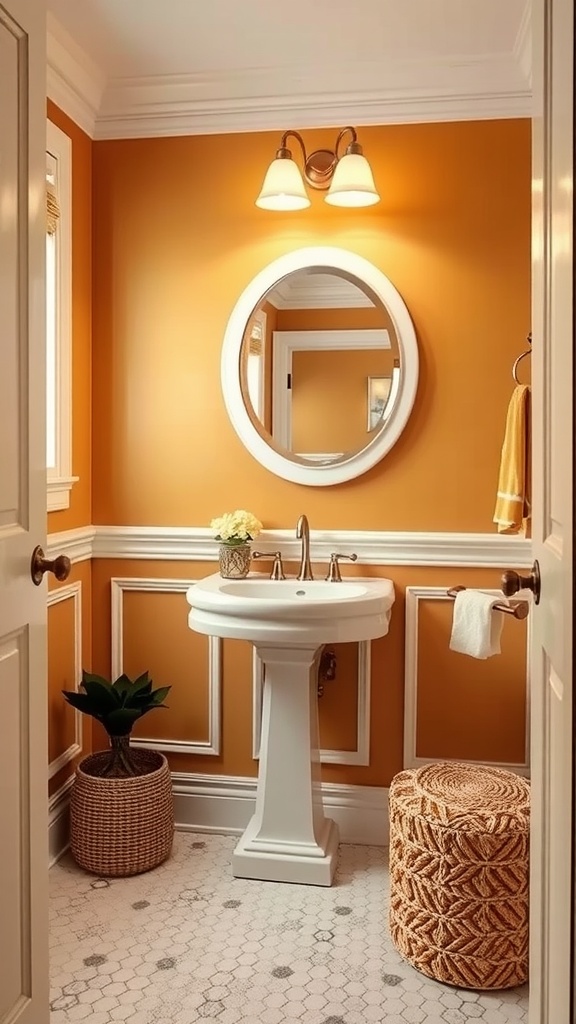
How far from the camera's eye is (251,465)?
3096mm

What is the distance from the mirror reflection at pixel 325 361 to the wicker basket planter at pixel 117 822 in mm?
1147

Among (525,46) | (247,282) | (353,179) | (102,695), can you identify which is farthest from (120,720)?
(525,46)

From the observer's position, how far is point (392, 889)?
237 cm

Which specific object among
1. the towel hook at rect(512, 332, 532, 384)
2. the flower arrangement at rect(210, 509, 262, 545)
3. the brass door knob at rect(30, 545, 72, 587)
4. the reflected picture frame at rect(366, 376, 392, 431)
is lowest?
the brass door knob at rect(30, 545, 72, 587)

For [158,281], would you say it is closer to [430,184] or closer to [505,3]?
[430,184]

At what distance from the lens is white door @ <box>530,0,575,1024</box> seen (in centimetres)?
125

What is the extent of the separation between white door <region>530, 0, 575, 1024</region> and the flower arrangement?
1463 millimetres

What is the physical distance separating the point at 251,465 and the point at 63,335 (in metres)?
0.73

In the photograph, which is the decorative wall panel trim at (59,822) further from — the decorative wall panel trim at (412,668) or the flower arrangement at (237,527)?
the decorative wall panel trim at (412,668)

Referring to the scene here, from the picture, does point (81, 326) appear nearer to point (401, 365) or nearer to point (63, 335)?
point (63, 335)

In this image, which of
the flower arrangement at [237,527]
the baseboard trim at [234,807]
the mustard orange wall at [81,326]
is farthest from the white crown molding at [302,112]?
the baseboard trim at [234,807]

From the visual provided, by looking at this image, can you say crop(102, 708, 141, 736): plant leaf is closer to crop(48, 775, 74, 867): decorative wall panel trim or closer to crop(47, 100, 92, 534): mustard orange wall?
crop(48, 775, 74, 867): decorative wall panel trim

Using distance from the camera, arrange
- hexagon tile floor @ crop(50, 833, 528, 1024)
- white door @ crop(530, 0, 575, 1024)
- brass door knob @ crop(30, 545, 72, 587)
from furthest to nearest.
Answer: hexagon tile floor @ crop(50, 833, 528, 1024) < brass door knob @ crop(30, 545, 72, 587) < white door @ crop(530, 0, 575, 1024)

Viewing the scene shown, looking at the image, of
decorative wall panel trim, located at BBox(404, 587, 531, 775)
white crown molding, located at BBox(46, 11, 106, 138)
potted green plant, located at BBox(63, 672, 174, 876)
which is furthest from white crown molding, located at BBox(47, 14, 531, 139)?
potted green plant, located at BBox(63, 672, 174, 876)
